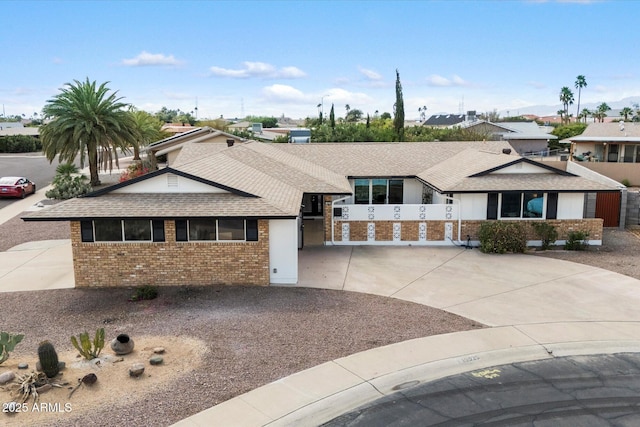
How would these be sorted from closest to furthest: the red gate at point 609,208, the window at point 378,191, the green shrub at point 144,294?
the green shrub at point 144,294 → the red gate at point 609,208 → the window at point 378,191

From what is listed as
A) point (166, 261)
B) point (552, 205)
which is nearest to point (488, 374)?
point (166, 261)

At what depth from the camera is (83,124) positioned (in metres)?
37.9

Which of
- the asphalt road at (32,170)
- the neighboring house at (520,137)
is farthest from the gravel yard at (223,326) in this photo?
the neighboring house at (520,137)

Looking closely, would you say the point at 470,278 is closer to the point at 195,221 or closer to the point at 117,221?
the point at 195,221

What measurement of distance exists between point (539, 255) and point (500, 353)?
386 inches

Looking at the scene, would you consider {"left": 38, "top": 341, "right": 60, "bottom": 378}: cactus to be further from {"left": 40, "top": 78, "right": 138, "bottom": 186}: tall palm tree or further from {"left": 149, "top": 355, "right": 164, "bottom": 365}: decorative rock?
{"left": 40, "top": 78, "right": 138, "bottom": 186}: tall palm tree

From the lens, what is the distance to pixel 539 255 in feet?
69.6

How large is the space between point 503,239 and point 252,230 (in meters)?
10.1

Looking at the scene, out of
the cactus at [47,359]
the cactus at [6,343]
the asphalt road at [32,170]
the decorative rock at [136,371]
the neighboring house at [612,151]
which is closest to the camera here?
the cactus at [47,359]

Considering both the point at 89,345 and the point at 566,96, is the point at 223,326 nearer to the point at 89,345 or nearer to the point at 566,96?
the point at 89,345

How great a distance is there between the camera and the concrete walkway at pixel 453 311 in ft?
33.9

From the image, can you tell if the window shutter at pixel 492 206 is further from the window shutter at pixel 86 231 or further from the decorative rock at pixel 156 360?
the decorative rock at pixel 156 360

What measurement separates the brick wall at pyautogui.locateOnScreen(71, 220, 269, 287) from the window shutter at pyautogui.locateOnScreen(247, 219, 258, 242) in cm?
12

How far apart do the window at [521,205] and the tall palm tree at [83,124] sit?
2681 centimetres
